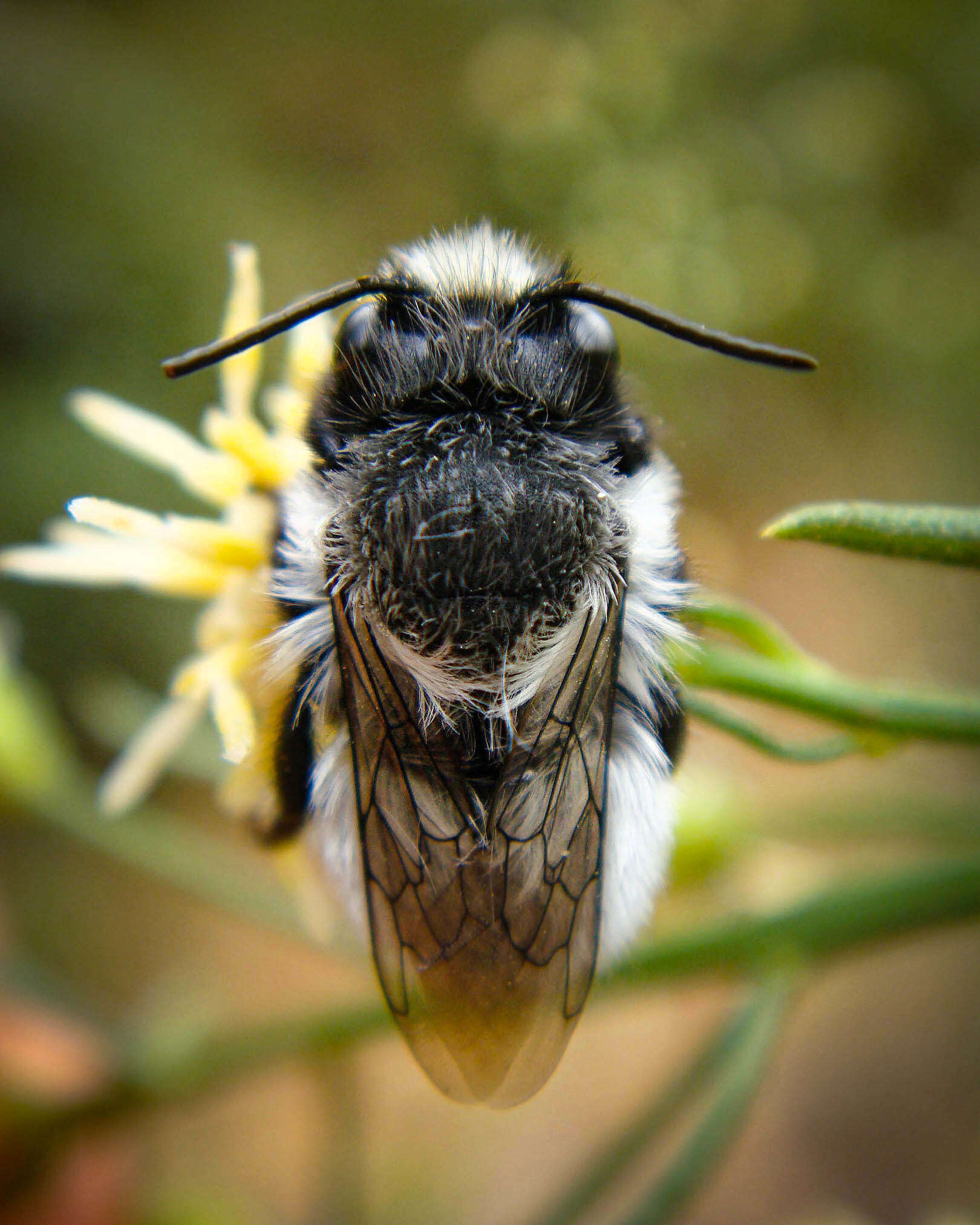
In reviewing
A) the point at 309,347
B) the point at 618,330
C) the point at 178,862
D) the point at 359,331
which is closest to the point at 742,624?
the point at 359,331

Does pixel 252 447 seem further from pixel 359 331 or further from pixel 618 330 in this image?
pixel 618 330

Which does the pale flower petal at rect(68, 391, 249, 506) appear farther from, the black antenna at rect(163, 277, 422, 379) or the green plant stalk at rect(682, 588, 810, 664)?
the green plant stalk at rect(682, 588, 810, 664)

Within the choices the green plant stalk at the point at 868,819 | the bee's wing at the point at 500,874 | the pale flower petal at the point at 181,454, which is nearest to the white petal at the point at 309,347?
the pale flower petal at the point at 181,454

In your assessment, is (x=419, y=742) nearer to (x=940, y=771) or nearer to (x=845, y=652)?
(x=940, y=771)

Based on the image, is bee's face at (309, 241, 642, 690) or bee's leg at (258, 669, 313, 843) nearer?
bee's face at (309, 241, 642, 690)

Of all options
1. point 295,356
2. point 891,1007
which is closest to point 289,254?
point 295,356

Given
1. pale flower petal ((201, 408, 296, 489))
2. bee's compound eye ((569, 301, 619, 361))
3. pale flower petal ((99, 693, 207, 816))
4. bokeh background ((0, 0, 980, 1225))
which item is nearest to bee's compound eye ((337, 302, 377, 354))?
bee's compound eye ((569, 301, 619, 361))

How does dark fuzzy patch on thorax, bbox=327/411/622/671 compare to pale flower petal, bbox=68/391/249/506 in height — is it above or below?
below

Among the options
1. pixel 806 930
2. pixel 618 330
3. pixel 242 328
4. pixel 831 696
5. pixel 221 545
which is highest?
pixel 618 330
